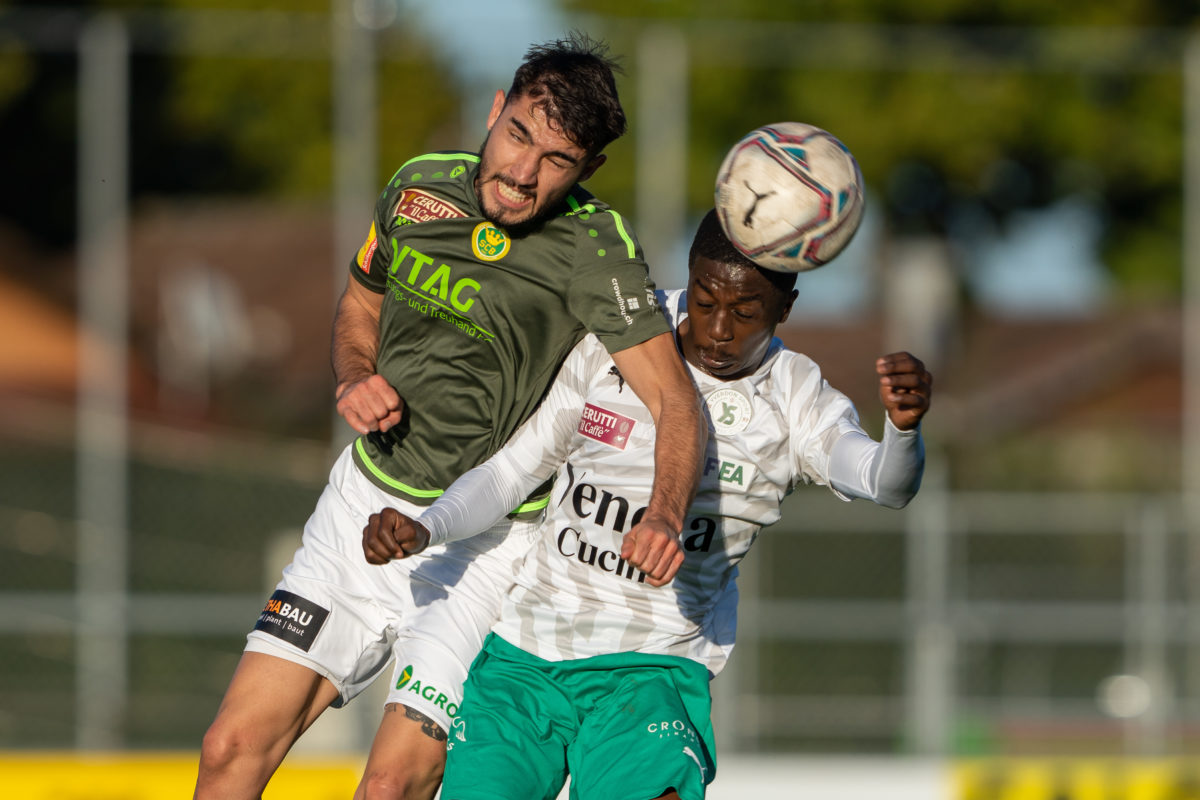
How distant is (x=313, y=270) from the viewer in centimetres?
2162

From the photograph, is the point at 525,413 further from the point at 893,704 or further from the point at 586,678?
the point at 893,704

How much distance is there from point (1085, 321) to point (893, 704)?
11.0 m

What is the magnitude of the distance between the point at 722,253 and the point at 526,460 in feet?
2.60

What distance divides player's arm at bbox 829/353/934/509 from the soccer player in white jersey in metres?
0.01

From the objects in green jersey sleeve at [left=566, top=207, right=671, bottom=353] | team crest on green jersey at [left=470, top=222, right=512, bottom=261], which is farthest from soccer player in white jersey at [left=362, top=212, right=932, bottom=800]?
team crest on green jersey at [left=470, top=222, right=512, bottom=261]

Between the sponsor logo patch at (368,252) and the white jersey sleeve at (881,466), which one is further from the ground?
the sponsor logo patch at (368,252)

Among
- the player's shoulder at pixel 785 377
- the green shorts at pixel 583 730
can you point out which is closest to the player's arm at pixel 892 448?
the player's shoulder at pixel 785 377

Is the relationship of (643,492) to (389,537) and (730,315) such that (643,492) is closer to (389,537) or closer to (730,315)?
(730,315)

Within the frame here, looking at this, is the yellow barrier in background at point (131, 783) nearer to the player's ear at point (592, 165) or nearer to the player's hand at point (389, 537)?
the player's hand at point (389, 537)

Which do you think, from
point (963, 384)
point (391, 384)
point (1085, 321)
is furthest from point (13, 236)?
point (391, 384)

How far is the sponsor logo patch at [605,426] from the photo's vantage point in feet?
13.9

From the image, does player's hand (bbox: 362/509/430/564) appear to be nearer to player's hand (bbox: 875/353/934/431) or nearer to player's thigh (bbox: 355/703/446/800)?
player's thigh (bbox: 355/703/446/800)

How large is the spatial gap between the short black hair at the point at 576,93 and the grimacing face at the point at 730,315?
1.41ft

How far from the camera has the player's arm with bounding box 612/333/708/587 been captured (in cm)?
364
